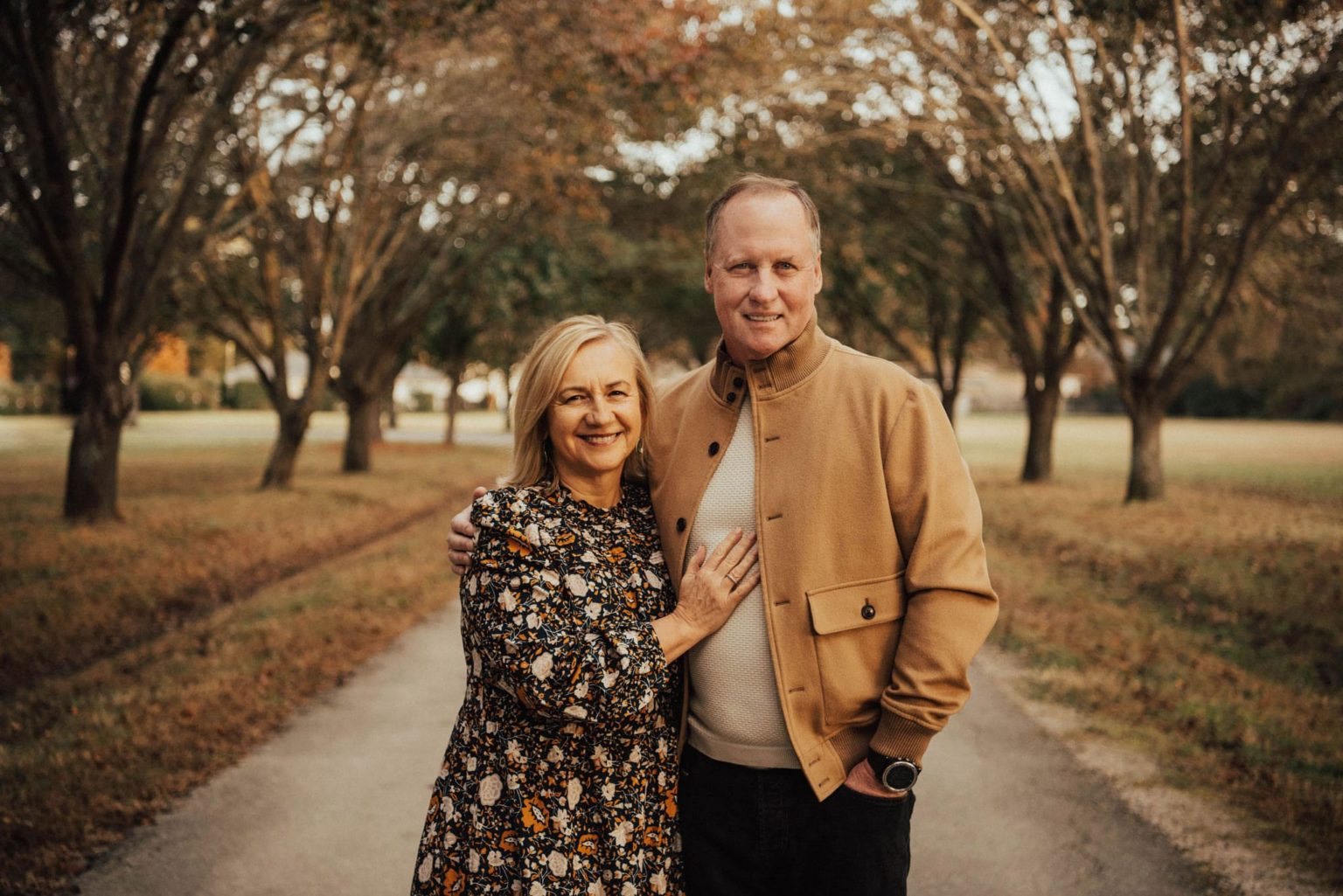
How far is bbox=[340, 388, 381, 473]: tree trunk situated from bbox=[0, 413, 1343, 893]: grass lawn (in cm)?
338

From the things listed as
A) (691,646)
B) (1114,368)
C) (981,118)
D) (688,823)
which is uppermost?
(981,118)

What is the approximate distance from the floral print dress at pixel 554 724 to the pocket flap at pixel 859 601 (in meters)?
0.40

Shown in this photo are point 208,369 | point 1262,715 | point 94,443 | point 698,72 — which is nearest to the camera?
point 1262,715

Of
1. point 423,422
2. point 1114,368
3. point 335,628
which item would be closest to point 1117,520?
point 1114,368

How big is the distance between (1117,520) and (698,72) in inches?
331

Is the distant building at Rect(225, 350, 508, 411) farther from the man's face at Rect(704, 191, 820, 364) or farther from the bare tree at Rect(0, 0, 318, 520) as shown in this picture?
the man's face at Rect(704, 191, 820, 364)

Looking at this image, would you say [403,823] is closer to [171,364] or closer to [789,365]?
[789,365]

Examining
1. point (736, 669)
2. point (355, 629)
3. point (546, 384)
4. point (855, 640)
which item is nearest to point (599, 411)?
point (546, 384)

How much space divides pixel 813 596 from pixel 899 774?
1.48 ft

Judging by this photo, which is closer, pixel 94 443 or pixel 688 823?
pixel 688 823

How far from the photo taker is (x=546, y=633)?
2236 mm

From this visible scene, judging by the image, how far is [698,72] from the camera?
33.2 ft

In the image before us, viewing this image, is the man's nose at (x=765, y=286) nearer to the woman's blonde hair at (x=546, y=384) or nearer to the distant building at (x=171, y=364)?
the woman's blonde hair at (x=546, y=384)

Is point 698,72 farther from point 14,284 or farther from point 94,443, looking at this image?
point 14,284
